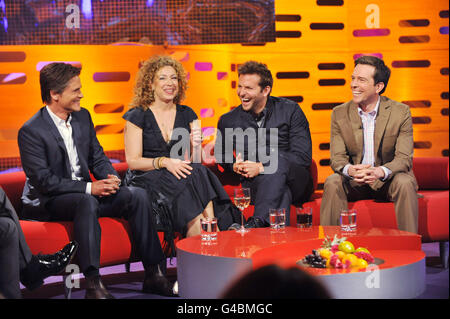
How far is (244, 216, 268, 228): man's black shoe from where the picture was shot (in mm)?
3957

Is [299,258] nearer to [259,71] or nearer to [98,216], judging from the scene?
[98,216]

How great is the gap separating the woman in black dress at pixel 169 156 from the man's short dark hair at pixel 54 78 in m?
0.55

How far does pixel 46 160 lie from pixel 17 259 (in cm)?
79

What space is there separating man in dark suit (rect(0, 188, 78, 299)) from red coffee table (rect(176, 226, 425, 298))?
636mm

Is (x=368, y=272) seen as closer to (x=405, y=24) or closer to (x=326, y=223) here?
(x=326, y=223)

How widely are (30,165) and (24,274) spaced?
0.69 metres

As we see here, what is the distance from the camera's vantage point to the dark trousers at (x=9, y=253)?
3.07m

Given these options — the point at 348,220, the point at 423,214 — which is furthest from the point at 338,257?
the point at 423,214

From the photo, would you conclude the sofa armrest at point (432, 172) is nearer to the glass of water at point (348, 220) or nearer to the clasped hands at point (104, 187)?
the glass of water at point (348, 220)

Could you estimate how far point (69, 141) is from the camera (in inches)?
155

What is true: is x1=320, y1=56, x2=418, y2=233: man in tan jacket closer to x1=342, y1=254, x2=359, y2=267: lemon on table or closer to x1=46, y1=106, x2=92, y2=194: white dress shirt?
x1=342, y1=254, x2=359, y2=267: lemon on table

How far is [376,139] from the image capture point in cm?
445

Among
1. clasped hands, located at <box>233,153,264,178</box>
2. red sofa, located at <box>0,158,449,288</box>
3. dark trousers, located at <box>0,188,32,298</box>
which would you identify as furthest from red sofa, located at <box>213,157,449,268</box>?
dark trousers, located at <box>0,188,32,298</box>

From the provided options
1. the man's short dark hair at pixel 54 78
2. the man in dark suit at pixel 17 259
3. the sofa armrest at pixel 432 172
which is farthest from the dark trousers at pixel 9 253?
the sofa armrest at pixel 432 172
